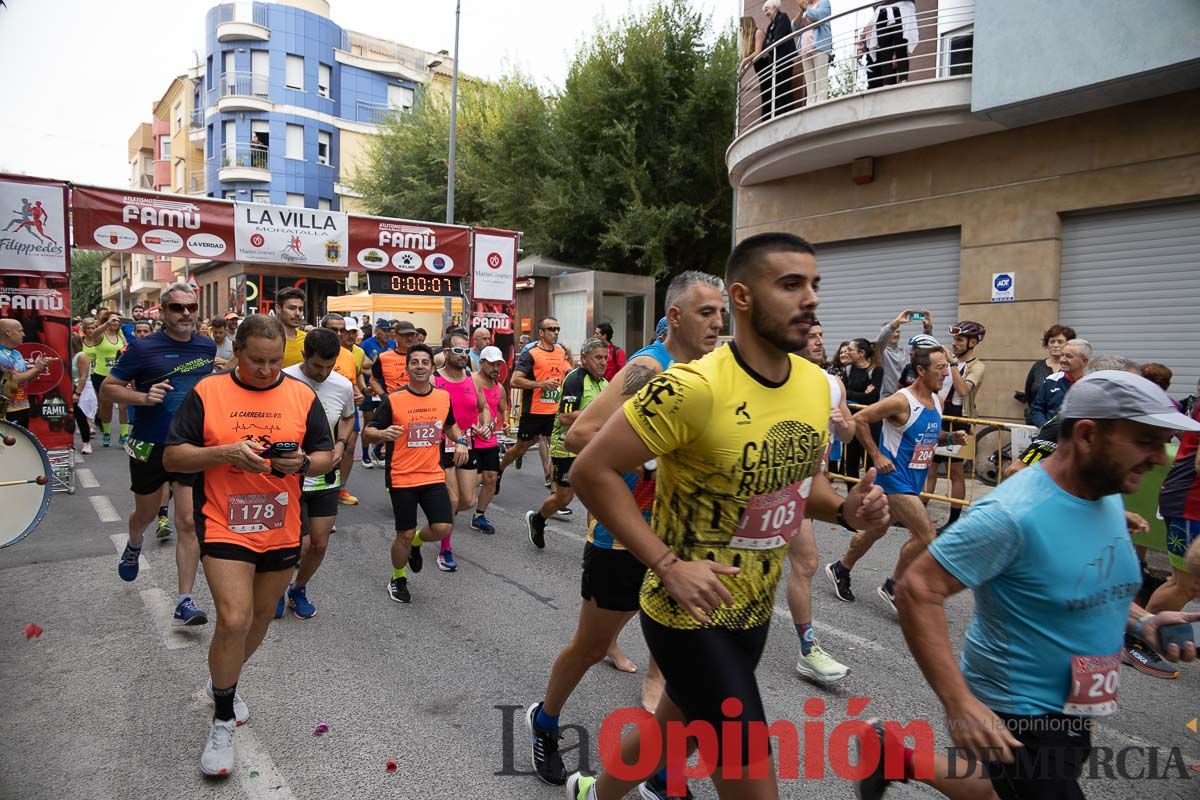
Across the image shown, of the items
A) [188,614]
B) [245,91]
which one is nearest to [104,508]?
[188,614]

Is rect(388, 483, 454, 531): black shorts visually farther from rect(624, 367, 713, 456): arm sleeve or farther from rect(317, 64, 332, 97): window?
rect(317, 64, 332, 97): window

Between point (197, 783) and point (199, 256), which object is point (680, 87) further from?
point (197, 783)

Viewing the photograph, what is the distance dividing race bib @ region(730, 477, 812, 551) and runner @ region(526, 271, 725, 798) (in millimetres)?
831

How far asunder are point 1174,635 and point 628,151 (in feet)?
63.9

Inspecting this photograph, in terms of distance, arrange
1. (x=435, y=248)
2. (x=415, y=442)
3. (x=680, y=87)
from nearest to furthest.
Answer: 1. (x=415, y=442)
2. (x=435, y=248)
3. (x=680, y=87)

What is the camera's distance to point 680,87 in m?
20.4

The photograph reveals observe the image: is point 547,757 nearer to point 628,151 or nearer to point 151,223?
point 151,223

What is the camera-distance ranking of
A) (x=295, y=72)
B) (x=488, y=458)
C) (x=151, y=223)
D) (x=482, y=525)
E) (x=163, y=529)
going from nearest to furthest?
(x=163, y=529) < (x=482, y=525) < (x=488, y=458) < (x=151, y=223) < (x=295, y=72)

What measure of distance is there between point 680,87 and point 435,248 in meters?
10.3

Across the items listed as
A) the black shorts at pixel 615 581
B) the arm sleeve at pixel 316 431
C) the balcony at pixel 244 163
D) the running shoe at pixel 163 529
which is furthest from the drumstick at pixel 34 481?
the balcony at pixel 244 163

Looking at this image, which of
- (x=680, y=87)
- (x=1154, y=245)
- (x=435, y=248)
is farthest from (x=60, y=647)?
(x=680, y=87)

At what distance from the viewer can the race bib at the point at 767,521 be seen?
2248 millimetres

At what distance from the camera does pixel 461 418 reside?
7.49 metres

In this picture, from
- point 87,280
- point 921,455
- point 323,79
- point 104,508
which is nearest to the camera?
point 921,455
